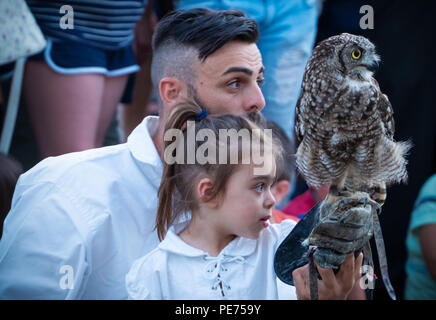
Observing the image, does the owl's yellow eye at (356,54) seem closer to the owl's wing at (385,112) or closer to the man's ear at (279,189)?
the owl's wing at (385,112)

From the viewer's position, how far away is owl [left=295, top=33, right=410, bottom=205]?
1214mm

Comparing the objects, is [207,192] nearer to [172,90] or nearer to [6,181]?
[172,90]

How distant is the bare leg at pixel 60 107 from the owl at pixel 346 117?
A: 3.73 feet

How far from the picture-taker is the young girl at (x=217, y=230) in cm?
142

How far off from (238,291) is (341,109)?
2.09 feet

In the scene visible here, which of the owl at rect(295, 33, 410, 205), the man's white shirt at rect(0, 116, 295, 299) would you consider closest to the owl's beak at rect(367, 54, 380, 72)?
the owl at rect(295, 33, 410, 205)

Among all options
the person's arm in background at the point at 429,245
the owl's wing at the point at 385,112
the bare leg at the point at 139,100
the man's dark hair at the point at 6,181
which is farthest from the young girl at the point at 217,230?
the bare leg at the point at 139,100

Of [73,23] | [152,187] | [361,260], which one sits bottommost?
[361,260]

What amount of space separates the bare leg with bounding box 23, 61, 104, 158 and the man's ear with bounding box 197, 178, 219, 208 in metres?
0.88

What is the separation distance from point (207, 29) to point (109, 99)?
2.66 feet

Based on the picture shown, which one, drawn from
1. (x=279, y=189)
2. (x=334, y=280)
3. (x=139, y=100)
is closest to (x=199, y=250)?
(x=334, y=280)

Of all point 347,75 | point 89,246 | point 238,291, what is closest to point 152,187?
point 89,246
